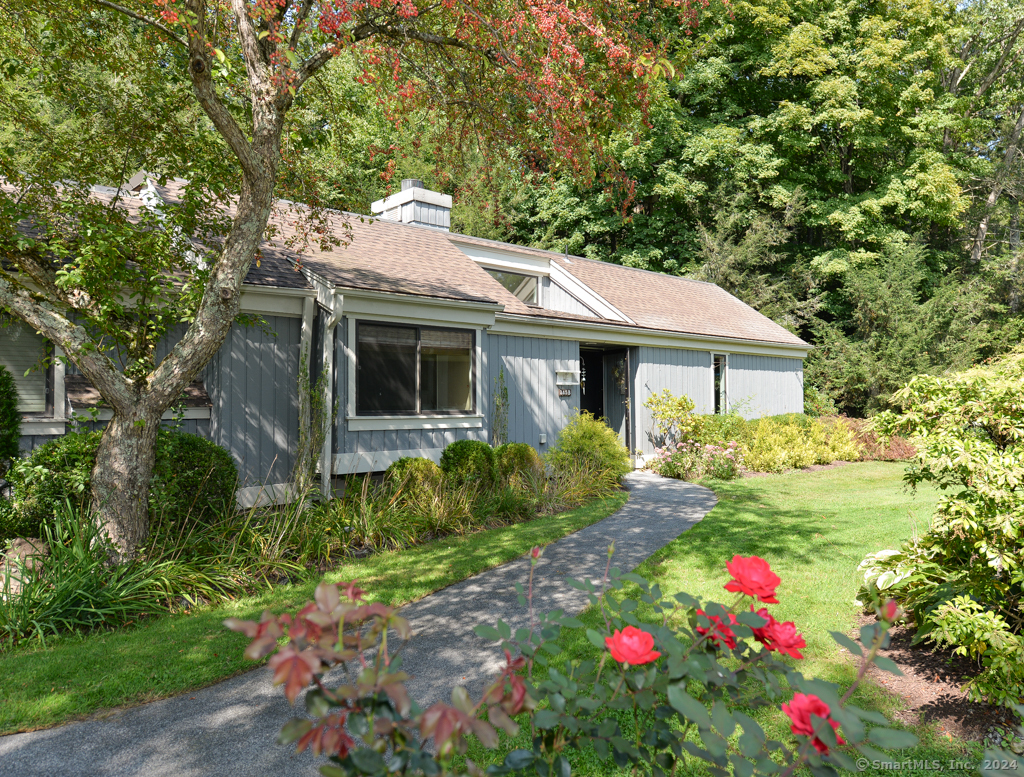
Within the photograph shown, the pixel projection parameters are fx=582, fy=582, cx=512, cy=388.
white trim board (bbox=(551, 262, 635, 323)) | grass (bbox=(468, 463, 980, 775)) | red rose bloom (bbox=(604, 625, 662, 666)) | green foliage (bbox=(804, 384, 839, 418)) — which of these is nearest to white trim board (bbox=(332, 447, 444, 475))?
grass (bbox=(468, 463, 980, 775))

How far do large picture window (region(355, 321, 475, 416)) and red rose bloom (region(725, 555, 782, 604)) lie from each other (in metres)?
7.59

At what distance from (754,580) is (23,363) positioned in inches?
347

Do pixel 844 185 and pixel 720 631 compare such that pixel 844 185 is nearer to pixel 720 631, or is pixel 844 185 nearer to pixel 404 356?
pixel 404 356

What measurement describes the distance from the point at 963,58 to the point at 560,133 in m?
31.1

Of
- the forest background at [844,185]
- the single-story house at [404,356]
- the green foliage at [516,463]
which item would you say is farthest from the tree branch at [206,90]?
the forest background at [844,185]

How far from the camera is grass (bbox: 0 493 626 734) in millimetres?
3643

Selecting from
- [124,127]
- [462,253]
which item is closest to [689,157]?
[462,253]

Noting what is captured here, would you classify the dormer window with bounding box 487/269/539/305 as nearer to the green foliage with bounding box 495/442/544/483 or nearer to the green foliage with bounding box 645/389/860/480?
the green foliage with bounding box 645/389/860/480

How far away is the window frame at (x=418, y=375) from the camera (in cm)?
877

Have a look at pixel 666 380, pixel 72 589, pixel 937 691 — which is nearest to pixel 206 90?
pixel 72 589

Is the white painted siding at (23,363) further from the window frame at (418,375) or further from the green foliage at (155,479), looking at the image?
the window frame at (418,375)

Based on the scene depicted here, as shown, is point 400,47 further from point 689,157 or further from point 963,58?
point 963,58

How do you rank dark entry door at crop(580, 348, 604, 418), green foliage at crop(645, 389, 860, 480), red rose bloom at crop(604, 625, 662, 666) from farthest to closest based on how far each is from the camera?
dark entry door at crop(580, 348, 604, 418) < green foliage at crop(645, 389, 860, 480) < red rose bloom at crop(604, 625, 662, 666)

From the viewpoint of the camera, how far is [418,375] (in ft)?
31.2
